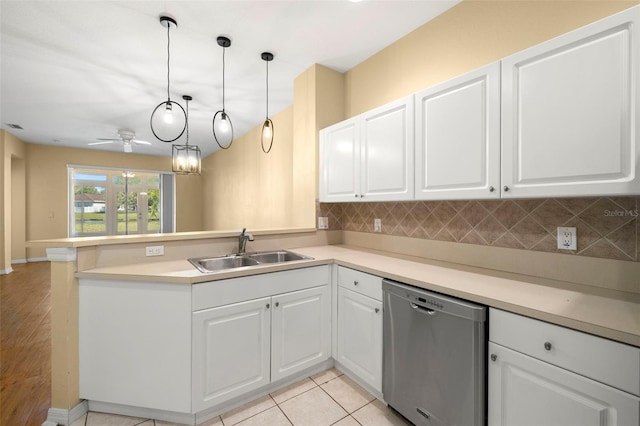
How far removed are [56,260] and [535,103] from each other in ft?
8.78

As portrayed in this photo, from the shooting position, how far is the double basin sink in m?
2.04

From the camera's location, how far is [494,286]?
1353mm

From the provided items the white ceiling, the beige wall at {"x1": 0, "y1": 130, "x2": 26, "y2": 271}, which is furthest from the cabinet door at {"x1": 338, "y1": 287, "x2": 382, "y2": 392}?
the beige wall at {"x1": 0, "y1": 130, "x2": 26, "y2": 271}

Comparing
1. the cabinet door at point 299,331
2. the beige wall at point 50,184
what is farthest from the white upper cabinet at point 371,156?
the beige wall at point 50,184

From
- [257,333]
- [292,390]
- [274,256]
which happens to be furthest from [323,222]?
[292,390]

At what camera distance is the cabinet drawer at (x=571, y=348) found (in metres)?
0.87

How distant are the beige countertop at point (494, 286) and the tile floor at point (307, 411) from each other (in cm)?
86

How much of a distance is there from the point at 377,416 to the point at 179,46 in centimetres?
332

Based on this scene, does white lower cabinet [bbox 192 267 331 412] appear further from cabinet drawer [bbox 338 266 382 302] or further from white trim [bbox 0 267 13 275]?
white trim [bbox 0 267 13 275]

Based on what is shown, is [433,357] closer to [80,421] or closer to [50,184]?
[80,421]

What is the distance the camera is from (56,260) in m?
1.58

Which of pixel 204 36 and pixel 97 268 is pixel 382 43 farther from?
pixel 97 268

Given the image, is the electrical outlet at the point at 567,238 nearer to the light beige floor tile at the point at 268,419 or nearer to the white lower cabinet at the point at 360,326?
the white lower cabinet at the point at 360,326

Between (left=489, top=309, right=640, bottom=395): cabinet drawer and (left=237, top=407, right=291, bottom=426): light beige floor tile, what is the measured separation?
127 cm
